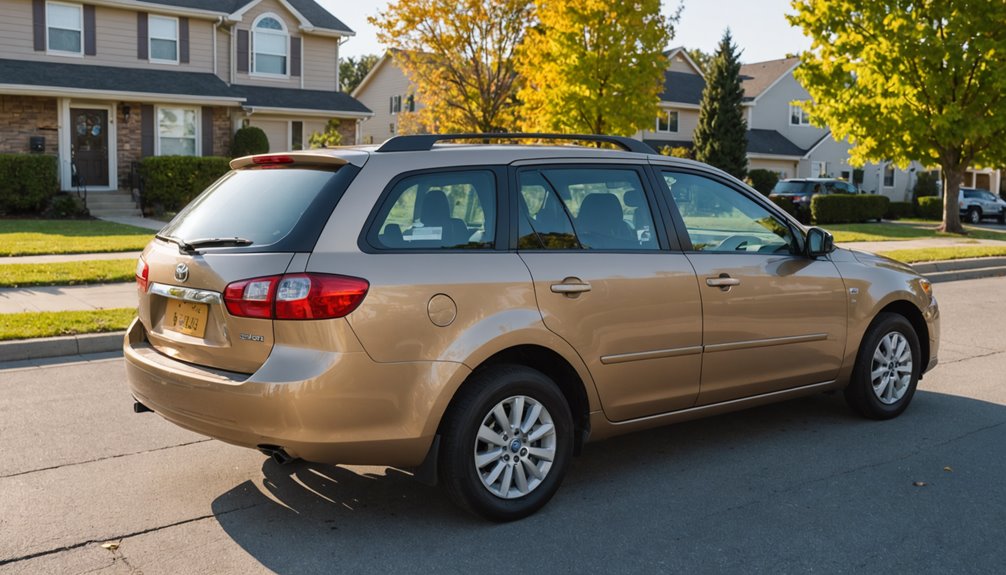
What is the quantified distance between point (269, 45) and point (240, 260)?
92.0 ft

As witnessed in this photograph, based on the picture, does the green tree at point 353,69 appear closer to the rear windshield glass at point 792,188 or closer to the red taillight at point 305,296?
the rear windshield glass at point 792,188

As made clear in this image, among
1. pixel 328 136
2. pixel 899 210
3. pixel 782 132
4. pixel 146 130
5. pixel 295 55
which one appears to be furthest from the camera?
pixel 782 132

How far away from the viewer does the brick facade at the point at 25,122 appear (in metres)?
24.7

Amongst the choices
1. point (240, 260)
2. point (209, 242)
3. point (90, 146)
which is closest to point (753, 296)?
point (240, 260)

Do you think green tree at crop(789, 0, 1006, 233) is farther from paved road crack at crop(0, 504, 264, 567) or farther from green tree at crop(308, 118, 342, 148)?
paved road crack at crop(0, 504, 264, 567)

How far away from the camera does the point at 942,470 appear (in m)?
5.23

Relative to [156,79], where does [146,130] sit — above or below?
below

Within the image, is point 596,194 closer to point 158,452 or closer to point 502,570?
point 502,570

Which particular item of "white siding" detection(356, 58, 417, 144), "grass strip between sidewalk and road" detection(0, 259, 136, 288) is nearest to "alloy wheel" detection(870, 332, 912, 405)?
"grass strip between sidewalk and road" detection(0, 259, 136, 288)

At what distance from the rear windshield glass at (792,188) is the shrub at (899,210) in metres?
6.99

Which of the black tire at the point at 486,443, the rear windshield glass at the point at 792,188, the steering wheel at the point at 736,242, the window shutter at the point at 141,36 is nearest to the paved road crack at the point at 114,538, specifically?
the black tire at the point at 486,443

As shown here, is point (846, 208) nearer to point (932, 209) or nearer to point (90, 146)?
point (932, 209)

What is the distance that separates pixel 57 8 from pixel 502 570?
88.6ft

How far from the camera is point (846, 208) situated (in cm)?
3147
